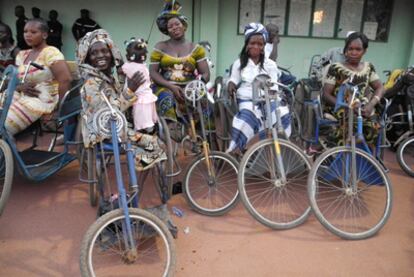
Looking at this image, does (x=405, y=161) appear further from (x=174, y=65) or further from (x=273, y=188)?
(x=174, y=65)

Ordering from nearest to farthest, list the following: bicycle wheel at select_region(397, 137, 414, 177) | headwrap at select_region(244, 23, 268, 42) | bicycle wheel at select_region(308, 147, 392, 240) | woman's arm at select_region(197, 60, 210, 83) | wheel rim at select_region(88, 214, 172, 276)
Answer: wheel rim at select_region(88, 214, 172, 276), bicycle wheel at select_region(308, 147, 392, 240), headwrap at select_region(244, 23, 268, 42), woman's arm at select_region(197, 60, 210, 83), bicycle wheel at select_region(397, 137, 414, 177)

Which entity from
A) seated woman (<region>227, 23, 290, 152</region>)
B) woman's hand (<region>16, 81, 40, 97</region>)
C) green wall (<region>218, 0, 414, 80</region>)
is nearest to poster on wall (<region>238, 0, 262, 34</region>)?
green wall (<region>218, 0, 414, 80</region>)

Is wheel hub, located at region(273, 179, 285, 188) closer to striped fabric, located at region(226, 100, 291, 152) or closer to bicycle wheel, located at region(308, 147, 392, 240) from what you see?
bicycle wheel, located at region(308, 147, 392, 240)

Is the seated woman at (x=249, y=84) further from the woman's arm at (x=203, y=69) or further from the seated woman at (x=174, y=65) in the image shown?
the seated woman at (x=174, y=65)

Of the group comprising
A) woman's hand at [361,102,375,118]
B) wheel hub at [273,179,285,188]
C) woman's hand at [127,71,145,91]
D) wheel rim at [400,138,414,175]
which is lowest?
wheel rim at [400,138,414,175]

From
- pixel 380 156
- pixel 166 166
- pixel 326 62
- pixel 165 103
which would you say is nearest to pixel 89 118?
pixel 166 166

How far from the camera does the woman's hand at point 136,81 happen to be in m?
2.66

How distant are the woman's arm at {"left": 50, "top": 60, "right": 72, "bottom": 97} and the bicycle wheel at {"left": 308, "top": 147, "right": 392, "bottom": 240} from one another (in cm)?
252

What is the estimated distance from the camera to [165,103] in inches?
144

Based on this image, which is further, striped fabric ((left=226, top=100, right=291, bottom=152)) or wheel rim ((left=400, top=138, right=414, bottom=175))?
wheel rim ((left=400, top=138, right=414, bottom=175))

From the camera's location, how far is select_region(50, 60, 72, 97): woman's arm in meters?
3.63

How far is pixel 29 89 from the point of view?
11.8 feet

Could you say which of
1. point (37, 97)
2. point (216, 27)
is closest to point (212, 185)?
point (37, 97)

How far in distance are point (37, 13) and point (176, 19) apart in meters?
5.11
